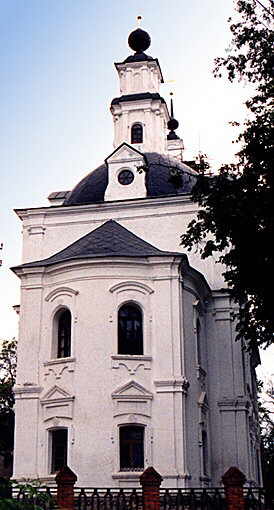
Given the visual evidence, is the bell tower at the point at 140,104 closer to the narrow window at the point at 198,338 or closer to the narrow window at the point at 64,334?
the narrow window at the point at 198,338

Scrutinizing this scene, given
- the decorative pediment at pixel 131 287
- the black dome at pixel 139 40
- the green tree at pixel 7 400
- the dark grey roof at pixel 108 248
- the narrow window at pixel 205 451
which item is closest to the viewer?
the decorative pediment at pixel 131 287

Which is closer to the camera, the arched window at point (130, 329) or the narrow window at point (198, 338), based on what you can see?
the arched window at point (130, 329)

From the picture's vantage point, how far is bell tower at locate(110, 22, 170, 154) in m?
31.9

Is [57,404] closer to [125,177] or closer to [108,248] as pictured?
[108,248]

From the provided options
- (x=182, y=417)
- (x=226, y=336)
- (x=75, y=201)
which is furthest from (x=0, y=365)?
(x=182, y=417)

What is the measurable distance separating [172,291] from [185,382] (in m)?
2.86

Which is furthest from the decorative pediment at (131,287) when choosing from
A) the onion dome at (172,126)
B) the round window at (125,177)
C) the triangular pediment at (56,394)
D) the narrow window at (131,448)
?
the onion dome at (172,126)

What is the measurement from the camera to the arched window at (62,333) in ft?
73.1

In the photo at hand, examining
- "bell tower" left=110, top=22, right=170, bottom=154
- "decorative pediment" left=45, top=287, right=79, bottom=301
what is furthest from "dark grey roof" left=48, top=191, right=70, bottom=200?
"decorative pediment" left=45, top=287, right=79, bottom=301

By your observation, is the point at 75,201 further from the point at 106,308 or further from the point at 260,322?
the point at 260,322

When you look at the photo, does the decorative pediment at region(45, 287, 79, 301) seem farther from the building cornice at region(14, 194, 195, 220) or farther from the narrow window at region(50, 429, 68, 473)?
the building cornice at region(14, 194, 195, 220)

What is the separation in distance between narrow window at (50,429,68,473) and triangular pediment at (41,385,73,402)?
0.96 metres

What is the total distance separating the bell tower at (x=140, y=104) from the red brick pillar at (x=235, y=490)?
19.4 m

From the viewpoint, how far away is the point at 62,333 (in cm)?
2264
